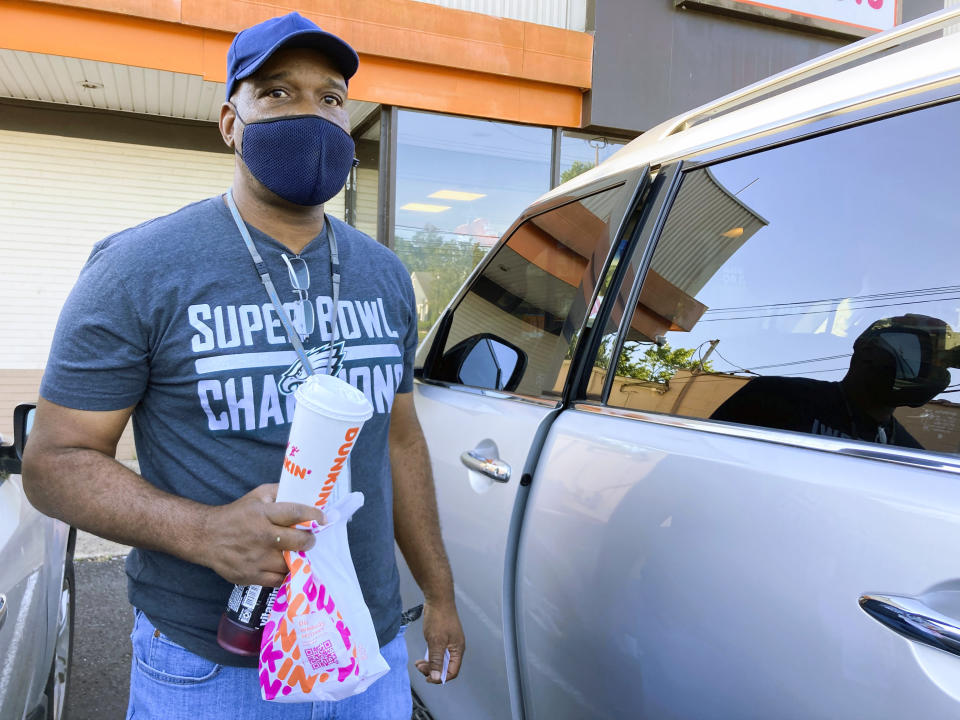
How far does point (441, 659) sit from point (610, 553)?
0.47 meters

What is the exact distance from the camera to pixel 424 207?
8.05m

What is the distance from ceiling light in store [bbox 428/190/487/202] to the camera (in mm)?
8086

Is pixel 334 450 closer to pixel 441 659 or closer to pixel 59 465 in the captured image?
pixel 59 465

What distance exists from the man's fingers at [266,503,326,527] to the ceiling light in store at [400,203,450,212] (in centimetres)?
697

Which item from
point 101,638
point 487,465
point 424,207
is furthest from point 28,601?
point 424,207

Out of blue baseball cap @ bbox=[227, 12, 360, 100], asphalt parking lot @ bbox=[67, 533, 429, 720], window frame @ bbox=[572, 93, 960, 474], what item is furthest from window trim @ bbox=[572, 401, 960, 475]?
asphalt parking lot @ bbox=[67, 533, 429, 720]

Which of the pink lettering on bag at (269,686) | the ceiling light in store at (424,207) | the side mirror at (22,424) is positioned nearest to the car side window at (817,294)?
the pink lettering on bag at (269,686)

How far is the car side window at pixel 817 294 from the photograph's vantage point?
50.8 inches

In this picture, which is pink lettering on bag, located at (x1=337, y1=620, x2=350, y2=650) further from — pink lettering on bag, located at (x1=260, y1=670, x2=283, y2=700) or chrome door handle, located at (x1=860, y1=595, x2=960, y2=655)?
chrome door handle, located at (x1=860, y1=595, x2=960, y2=655)

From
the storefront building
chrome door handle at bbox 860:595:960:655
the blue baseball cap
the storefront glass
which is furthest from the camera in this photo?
the storefront glass

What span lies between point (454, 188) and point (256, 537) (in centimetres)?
720

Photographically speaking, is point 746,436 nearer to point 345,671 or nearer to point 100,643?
point 345,671

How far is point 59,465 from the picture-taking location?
51.0 inches

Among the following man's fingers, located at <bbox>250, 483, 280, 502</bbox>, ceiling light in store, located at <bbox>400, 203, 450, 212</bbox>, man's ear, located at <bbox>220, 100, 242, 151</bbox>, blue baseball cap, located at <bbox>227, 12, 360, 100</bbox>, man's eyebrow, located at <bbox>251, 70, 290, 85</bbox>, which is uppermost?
ceiling light in store, located at <bbox>400, 203, 450, 212</bbox>
